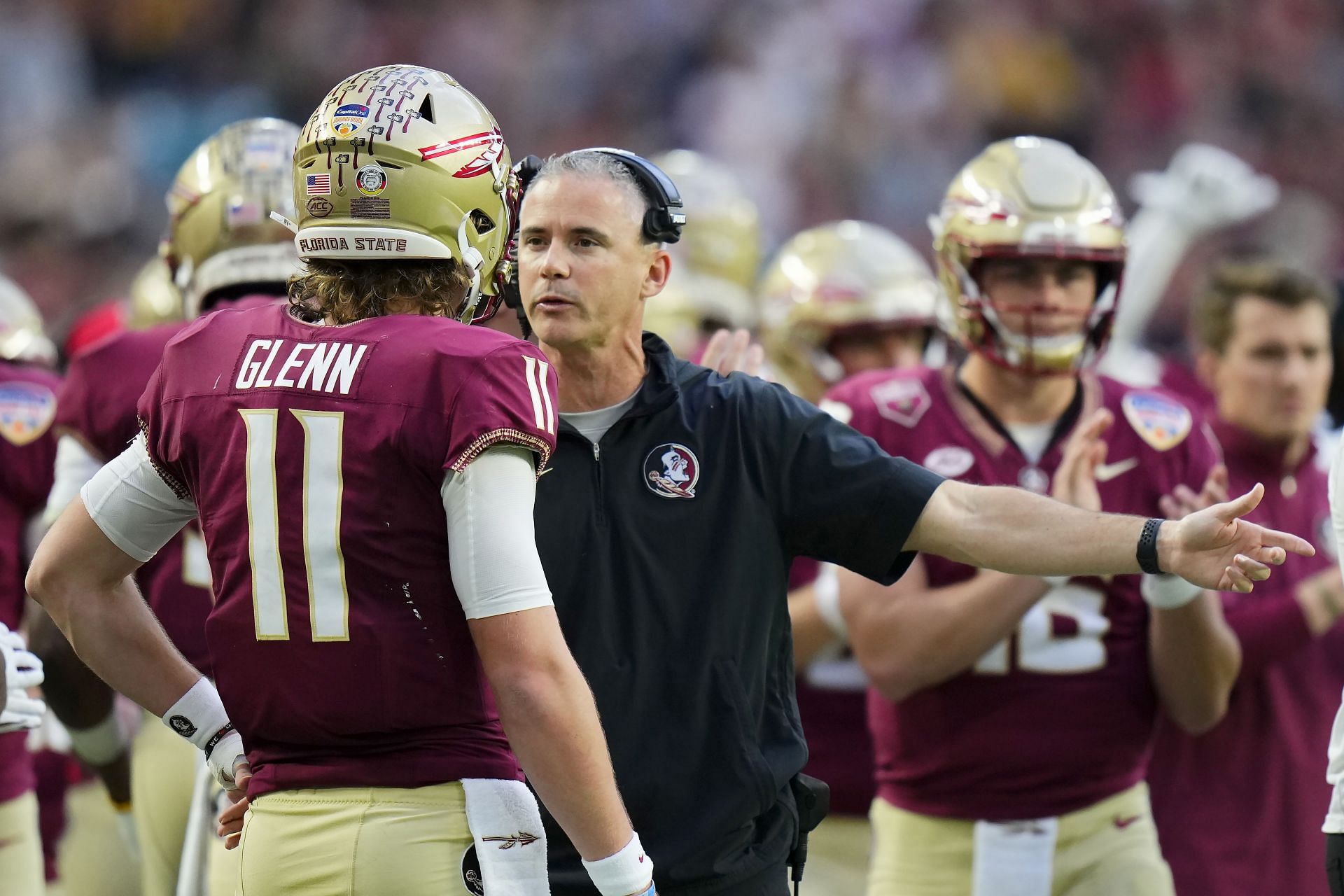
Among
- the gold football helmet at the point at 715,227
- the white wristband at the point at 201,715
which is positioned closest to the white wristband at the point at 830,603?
the white wristband at the point at 201,715

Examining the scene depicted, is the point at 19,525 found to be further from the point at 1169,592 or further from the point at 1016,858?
the point at 1169,592

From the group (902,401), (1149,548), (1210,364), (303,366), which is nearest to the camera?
(303,366)

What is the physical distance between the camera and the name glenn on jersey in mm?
2723

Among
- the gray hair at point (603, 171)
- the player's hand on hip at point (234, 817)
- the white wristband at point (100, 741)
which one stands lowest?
the white wristband at point (100, 741)

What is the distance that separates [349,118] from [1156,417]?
7.98 ft

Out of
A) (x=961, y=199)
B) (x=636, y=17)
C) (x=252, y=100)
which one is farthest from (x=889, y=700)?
(x=636, y=17)

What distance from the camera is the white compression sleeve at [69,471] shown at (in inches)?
158

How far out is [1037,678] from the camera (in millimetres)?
4375

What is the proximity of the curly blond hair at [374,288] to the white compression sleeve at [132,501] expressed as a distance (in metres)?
0.38

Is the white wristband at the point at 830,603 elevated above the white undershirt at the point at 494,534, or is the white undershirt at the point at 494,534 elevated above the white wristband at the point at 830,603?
the white undershirt at the point at 494,534

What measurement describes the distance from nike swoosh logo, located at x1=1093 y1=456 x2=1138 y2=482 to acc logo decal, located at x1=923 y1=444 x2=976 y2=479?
0.31m

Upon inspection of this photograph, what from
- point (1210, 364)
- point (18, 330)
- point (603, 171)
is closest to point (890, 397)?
point (603, 171)

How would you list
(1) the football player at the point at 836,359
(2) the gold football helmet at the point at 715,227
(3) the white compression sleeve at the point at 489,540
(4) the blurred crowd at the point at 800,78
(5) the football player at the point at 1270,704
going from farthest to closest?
(4) the blurred crowd at the point at 800,78 < (2) the gold football helmet at the point at 715,227 < (1) the football player at the point at 836,359 < (5) the football player at the point at 1270,704 < (3) the white compression sleeve at the point at 489,540

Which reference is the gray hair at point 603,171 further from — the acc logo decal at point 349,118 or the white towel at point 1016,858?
the white towel at point 1016,858
